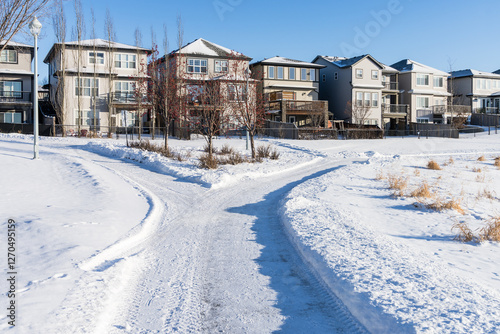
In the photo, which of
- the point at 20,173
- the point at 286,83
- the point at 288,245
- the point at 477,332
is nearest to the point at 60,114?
the point at 286,83

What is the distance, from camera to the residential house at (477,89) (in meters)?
68.9

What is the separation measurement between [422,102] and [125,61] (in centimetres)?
4122

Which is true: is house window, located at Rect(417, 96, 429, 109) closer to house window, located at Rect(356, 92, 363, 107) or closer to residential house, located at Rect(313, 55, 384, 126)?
residential house, located at Rect(313, 55, 384, 126)

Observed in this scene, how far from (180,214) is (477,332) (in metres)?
7.52

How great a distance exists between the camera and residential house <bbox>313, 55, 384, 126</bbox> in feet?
184

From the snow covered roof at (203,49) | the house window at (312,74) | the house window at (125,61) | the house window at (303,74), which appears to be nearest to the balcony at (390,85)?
the house window at (312,74)

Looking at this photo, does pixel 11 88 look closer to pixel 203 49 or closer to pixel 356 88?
pixel 203 49

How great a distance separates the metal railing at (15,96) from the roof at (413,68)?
160 feet

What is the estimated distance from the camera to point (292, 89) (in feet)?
179

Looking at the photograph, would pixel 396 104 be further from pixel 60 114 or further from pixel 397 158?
pixel 60 114

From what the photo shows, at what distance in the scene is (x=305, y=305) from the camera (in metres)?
5.35

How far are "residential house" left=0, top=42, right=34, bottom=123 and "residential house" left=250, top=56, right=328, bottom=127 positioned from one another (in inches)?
970

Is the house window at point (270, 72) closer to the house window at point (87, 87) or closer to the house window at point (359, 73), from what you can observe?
the house window at point (359, 73)

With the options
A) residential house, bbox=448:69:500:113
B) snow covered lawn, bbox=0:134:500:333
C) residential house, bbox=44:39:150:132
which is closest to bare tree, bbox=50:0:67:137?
residential house, bbox=44:39:150:132
